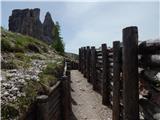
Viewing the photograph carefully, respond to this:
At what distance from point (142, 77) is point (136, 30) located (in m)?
0.73

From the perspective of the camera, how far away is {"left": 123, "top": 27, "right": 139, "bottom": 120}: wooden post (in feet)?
15.3

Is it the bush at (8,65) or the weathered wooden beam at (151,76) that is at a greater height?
the bush at (8,65)

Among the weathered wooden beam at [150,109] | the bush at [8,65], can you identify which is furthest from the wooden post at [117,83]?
the bush at [8,65]

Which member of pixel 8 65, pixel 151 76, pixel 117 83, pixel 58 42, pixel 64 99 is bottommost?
pixel 64 99

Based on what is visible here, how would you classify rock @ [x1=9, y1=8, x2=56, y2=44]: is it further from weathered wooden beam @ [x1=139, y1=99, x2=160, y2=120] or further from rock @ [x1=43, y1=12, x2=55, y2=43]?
weathered wooden beam @ [x1=139, y1=99, x2=160, y2=120]

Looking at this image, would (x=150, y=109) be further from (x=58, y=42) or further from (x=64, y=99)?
(x=58, y=42)

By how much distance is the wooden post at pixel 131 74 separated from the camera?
4648mm

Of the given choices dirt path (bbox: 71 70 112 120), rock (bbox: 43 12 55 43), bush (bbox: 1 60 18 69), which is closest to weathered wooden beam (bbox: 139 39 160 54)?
bush (bbox: 1 60 18 69)

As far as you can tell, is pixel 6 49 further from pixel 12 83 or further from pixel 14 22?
pixel 14 22

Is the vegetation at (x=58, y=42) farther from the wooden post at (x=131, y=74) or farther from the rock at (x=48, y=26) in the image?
the rock at (x=48, y=26)

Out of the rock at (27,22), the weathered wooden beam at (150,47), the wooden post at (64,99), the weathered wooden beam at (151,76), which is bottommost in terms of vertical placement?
the wooden post at (64,99)

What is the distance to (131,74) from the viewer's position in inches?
185

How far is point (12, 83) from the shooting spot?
482 cm

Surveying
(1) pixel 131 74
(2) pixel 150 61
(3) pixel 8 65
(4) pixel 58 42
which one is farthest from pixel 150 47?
(4) pixel 58 42
